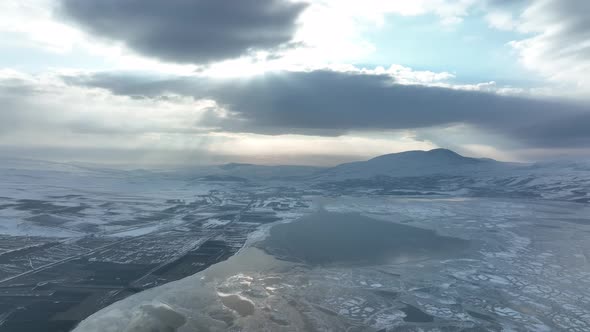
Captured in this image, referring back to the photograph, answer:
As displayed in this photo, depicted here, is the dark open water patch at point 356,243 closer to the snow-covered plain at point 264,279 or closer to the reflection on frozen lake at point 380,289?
the reflection on frozen lake at point 380,289

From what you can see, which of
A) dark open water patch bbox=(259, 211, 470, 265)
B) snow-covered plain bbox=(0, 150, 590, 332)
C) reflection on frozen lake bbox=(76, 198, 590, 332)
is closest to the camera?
reflection on frozen lake bbox=(76, 198, 590, 332)

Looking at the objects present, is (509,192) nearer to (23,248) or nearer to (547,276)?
(547,276)

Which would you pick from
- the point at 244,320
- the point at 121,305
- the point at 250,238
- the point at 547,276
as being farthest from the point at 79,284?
the point at 547,276

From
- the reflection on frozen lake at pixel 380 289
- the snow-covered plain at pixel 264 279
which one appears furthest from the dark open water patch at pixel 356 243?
the snow-covered plain at pixel 264 279

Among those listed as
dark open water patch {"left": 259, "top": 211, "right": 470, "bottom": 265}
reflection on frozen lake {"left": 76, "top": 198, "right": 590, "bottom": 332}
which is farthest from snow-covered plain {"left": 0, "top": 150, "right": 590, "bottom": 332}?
dark open water patch {"left": 259, "top": 211, "right": 470, "bottom": 265}

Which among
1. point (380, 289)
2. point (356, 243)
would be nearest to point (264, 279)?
point (380, 289)

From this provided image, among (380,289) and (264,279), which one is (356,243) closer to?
(380,289)

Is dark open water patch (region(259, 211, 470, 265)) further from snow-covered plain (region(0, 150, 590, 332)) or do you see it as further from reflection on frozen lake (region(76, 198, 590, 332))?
snow-covered plain (region(0, 150, 590, 332))
